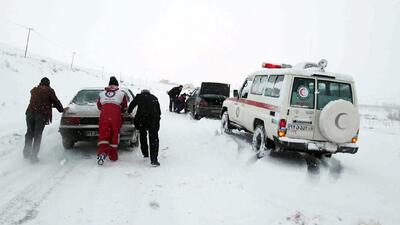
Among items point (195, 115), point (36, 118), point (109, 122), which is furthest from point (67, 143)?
point (195, 115)

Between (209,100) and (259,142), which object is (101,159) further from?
(209,100)

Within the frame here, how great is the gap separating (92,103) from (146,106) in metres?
1.89

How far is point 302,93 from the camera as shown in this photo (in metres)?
7.28

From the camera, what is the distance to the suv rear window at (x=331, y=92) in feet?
23.9

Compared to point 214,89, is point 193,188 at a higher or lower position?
lower

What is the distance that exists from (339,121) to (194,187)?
3.41 meters

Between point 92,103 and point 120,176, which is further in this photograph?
point 92,103

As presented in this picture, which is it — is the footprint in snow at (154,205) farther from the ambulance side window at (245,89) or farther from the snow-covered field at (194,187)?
the ambulance side window at (245,89)

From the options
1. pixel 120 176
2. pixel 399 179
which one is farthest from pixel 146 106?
pixel 399 179

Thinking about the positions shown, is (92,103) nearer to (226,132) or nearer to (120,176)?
(120,176)

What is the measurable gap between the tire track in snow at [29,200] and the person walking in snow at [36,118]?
1089 mm

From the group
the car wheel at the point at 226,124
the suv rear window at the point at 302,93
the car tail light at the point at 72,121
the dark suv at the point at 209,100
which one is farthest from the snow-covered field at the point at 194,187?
the dark suv at the point at 209,100

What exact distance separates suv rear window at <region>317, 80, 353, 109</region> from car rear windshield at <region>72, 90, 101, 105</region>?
5.55 meters

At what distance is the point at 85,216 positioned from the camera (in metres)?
4.38
